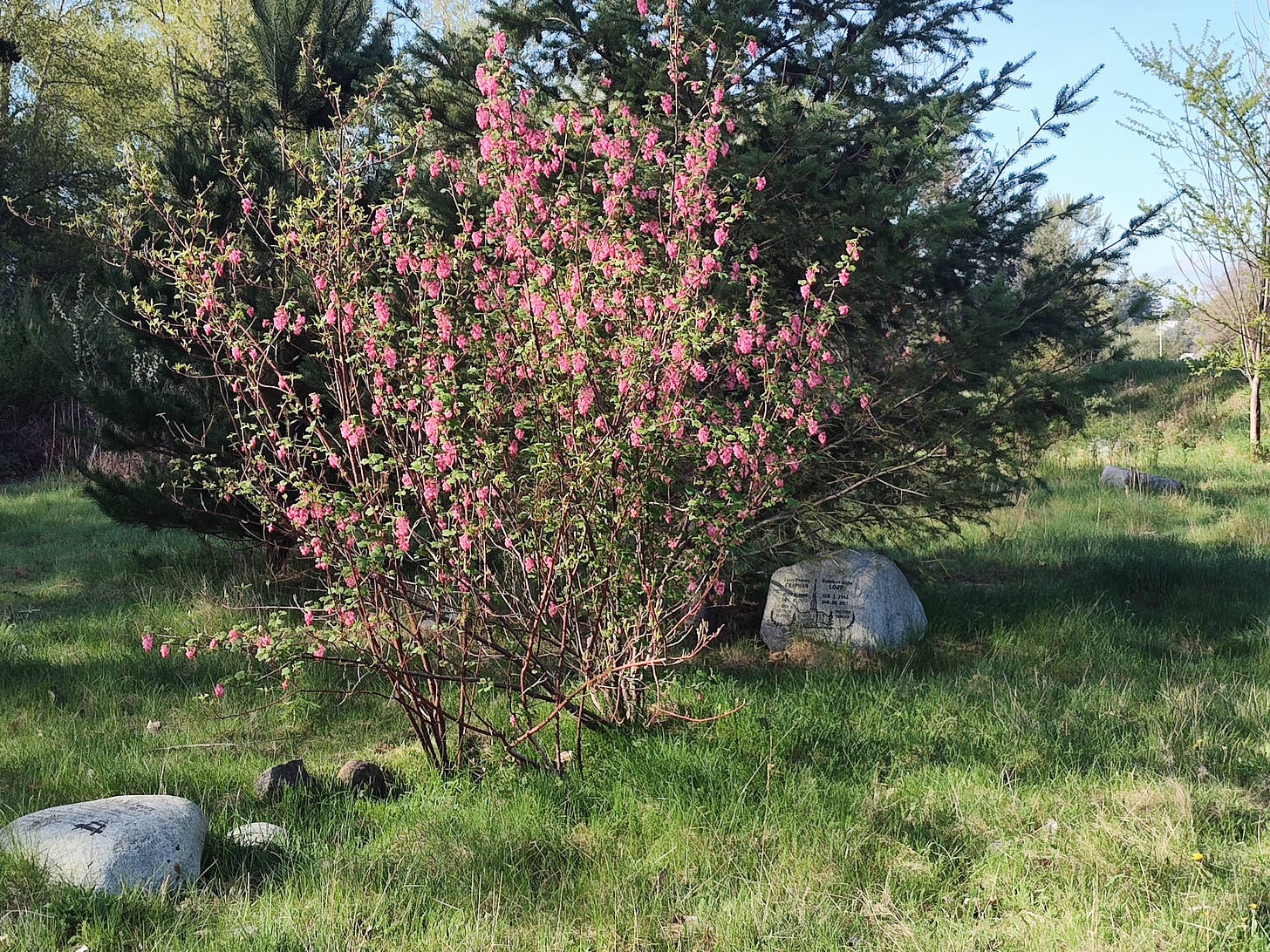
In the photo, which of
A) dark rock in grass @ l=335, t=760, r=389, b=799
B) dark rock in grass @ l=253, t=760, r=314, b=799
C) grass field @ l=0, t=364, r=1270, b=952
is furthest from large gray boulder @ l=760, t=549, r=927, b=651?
dark rock in grass @ l=253, t=760, r=314, b=799

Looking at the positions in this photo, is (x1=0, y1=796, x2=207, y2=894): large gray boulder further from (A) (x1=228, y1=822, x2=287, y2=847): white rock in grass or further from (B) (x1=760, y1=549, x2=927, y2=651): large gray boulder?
(B) (x1=760, y1=549, x2=927, y2=651): large gray boulder

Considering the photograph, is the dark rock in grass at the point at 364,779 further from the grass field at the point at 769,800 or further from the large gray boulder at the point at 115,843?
the large gray boulder at the point at 115,843

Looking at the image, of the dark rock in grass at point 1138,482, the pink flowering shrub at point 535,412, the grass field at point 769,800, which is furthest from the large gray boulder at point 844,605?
the dark rock in grass at point 1138,482

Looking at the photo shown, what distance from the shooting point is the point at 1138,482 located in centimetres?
1192

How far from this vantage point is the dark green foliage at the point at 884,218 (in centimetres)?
525

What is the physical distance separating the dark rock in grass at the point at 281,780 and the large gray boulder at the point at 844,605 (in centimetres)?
291

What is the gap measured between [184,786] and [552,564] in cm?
196

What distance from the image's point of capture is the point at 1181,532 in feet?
30.5

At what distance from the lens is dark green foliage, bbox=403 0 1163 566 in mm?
5254

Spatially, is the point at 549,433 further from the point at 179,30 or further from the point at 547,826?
the point at 179,30

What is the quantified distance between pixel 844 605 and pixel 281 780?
3.34 meters

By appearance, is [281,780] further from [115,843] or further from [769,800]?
[769,800]

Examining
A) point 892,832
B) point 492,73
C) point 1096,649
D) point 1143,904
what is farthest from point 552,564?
point 1096,649

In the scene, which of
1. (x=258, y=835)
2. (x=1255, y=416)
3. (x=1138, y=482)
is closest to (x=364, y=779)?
(x=258, y=835)
